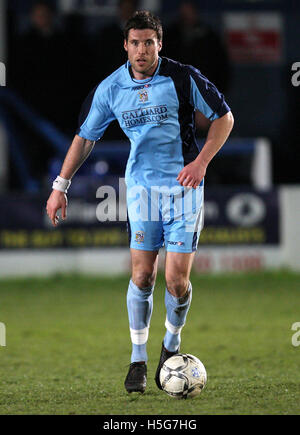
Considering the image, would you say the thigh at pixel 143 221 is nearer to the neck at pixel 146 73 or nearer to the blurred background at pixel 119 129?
the neck at pixel 146 73

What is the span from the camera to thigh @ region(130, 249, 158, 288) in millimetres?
5426

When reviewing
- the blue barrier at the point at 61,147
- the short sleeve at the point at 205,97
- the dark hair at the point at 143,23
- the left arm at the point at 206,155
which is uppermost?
the dark hair at the point at 143,23

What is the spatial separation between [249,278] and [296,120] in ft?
11.2

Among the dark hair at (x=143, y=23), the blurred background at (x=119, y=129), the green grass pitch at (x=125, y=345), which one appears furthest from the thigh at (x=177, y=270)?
the blurred background at (x=119, y=129)

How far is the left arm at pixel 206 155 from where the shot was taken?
5.18 metres

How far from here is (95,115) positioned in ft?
18.0

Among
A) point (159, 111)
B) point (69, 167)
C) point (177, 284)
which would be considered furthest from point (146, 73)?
point (177, 284)

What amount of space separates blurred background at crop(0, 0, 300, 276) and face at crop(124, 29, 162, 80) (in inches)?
191

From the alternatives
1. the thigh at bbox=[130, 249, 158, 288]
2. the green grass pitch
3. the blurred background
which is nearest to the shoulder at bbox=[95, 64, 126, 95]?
the thigh at bbox=[130, 249, 158, 288]

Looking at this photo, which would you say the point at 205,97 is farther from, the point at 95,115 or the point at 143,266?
the point at 143,266

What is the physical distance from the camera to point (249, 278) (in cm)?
1102

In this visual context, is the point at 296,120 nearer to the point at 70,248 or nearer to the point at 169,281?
the point at 70,248

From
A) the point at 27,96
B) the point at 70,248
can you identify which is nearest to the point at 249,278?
the point at 70,248

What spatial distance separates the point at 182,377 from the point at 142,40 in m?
1.89
